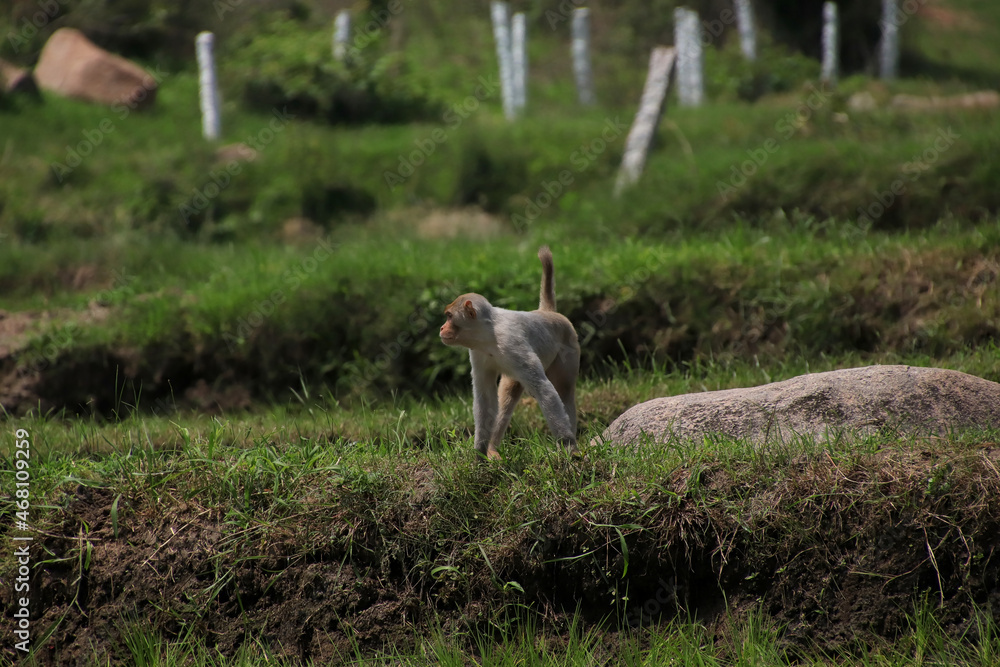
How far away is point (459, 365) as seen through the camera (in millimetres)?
7672

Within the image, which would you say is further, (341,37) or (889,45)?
(889,45)

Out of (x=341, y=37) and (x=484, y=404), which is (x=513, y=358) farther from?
(x=341, y=37)

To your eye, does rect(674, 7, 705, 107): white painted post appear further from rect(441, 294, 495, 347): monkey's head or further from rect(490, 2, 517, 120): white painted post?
rect(441, 294, 495, 347): monkey's head

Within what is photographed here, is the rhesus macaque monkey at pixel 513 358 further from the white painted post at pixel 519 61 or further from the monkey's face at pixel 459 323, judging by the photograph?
the white painted post at pixel 519 61

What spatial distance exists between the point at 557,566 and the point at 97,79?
14.1 m

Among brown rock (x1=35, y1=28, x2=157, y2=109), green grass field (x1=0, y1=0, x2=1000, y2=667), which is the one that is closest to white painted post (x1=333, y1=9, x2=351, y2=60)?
green grass field (x1=0, y1=0, x2=1000, y2=667)

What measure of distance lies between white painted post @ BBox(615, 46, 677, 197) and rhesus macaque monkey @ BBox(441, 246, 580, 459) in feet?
20.2

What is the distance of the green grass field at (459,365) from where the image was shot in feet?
14.2

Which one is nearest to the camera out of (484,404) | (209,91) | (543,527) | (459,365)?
(543,527)

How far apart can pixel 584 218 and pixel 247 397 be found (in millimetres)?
4174

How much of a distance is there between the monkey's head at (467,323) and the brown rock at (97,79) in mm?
12603

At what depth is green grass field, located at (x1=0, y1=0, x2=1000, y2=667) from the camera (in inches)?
170

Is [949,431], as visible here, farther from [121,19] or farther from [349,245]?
[121,19]

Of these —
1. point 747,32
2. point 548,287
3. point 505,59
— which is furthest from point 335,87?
point 548,287
